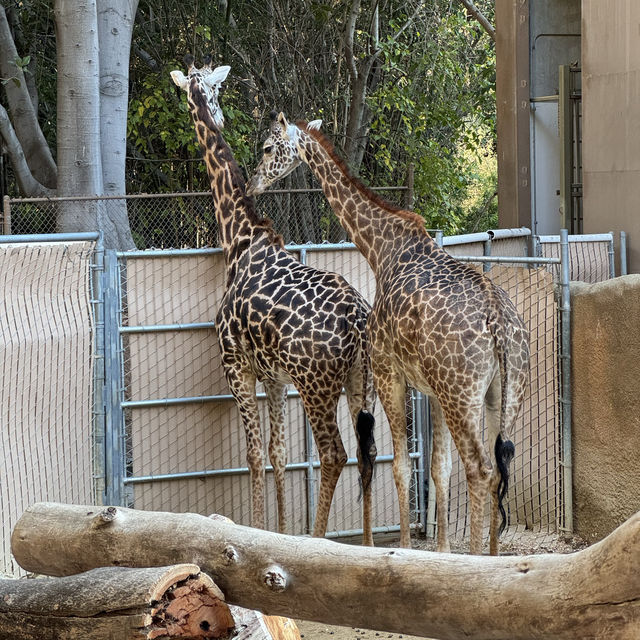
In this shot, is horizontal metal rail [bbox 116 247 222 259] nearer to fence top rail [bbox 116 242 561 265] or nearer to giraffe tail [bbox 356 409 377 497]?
fence top rail [bbox 116 242 561 265]

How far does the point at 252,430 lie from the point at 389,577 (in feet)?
10.1

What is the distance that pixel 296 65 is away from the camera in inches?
575

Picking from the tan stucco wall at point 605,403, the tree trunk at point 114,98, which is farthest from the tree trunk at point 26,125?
the tan stucco wall at point 605,403

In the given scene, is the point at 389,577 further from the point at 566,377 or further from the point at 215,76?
the point at 215,76

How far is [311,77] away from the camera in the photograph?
14602mm

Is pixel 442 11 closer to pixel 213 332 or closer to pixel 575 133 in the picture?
pixel 575 133

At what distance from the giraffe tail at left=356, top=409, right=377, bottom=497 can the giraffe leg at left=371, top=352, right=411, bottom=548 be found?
18cm

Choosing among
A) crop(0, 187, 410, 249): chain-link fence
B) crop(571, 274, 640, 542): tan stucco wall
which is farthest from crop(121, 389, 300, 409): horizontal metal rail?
crop(0, 187, 410, 249): chain-link fence

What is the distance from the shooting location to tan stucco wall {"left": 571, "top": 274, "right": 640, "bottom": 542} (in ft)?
19.7

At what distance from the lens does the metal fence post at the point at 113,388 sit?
20.3 feet

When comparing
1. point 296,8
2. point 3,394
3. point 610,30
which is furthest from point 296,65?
point 3,394

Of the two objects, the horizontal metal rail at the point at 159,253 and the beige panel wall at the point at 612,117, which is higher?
the beige panel wall at the point at 612,117

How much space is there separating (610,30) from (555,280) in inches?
101

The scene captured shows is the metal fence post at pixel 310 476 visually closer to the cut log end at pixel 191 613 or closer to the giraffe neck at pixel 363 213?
the giraffe neck at pixel 363 213
